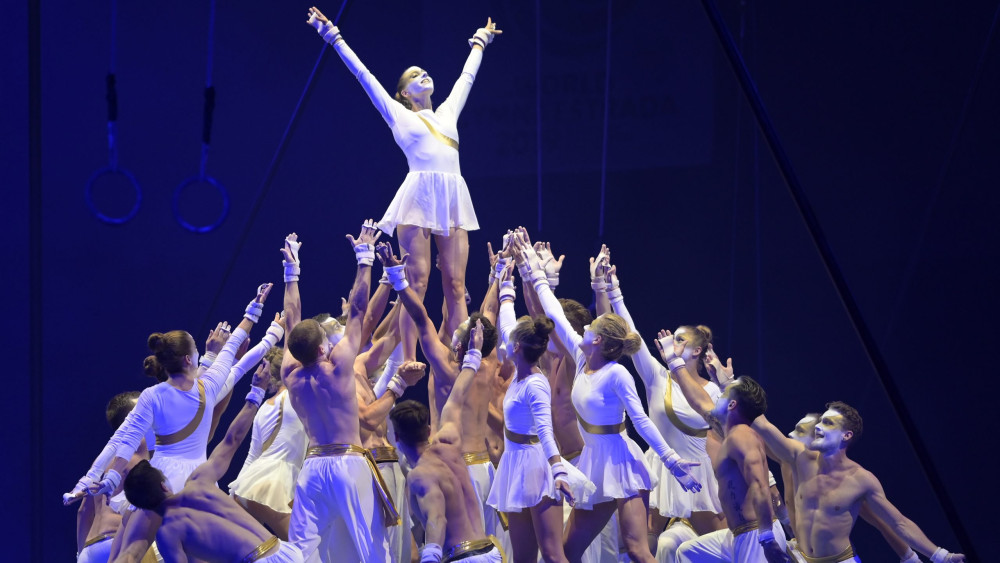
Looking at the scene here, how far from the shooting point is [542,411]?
375 centimetres

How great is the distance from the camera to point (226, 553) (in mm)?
3604

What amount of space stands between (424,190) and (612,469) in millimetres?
1723

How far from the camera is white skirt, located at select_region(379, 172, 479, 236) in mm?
4758

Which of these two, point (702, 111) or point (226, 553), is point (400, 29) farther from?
point (226, 553)

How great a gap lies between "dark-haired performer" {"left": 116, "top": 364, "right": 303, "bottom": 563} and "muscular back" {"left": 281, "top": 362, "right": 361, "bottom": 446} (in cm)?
48

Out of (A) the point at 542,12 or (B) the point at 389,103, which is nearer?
(B) the point at 389,103

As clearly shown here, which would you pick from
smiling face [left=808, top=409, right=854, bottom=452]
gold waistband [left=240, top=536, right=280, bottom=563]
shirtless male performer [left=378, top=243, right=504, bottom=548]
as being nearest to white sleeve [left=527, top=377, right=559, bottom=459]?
shirtless male performer [left=378, top=243, right=504, bottom=548]

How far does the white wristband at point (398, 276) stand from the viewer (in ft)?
13.8

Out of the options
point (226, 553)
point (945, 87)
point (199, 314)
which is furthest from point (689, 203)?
point (226, 553)

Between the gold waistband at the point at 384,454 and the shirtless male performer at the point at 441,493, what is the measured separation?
2.44 feet

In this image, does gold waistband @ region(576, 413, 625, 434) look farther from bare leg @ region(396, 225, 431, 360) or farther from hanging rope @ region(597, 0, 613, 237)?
hanging rope @ region(597, 0, 613, 237)

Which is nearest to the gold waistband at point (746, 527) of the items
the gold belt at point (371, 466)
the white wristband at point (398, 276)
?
the gold belt at point (371, 466)

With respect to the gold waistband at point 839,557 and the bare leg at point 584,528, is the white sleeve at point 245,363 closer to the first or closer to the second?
the bare leg at point 584,528

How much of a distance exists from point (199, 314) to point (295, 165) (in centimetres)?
120
